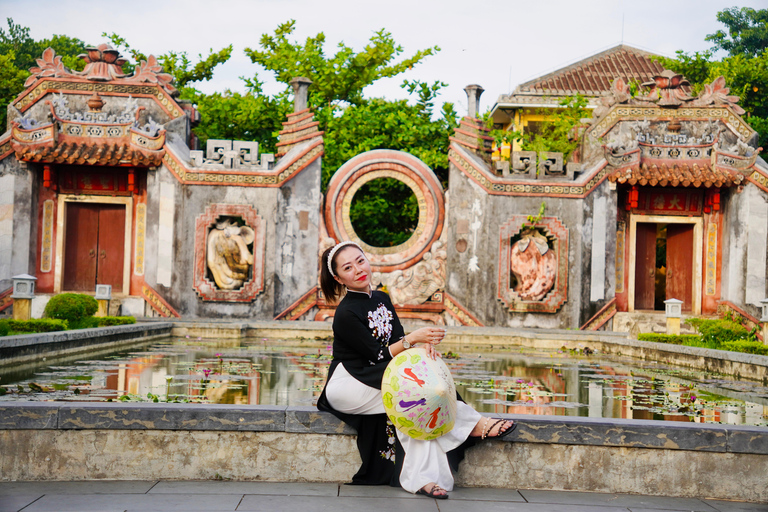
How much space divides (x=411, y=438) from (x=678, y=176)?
12.9 metres

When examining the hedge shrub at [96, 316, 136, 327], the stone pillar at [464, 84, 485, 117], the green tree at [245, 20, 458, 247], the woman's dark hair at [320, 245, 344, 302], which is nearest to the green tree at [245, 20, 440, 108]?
the green tree at [245, 20, 458, 247]

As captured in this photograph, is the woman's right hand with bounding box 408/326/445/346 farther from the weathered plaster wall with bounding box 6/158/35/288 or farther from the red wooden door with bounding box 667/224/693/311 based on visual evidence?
the red wooden door with bounding box 667/224/693/311

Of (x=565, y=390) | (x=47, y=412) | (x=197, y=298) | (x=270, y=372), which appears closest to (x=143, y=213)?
(x=197, y=298)

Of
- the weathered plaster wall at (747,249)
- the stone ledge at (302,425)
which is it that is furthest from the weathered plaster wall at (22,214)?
the weathered plaster wall at (747,249)

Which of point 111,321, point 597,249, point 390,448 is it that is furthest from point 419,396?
point 597,249

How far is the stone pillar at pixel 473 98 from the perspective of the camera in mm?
16312

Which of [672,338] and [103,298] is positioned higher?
[103,298]

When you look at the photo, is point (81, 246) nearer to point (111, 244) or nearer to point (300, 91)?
point (111, 244)

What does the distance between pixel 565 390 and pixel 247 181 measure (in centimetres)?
986

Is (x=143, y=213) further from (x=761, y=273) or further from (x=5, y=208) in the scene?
(x=761, y=273)

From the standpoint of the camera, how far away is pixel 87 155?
15062 millimetres

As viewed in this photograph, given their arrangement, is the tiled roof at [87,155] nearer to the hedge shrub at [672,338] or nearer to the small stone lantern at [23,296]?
the small stone lantern at [23,296]

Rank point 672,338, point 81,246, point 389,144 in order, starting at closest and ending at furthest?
point 672,338
point 81,246
point 389,144

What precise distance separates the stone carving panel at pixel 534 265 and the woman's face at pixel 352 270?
37.2ft
